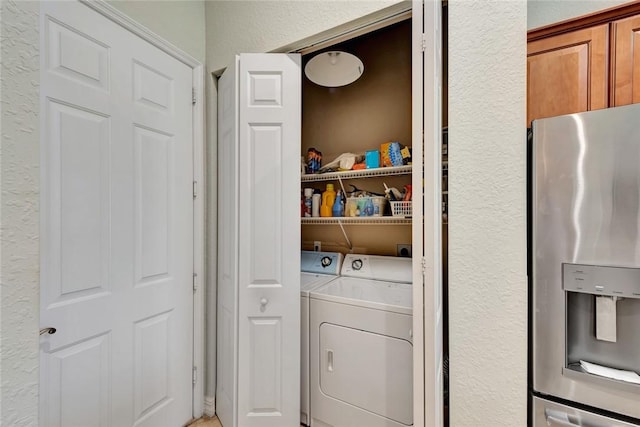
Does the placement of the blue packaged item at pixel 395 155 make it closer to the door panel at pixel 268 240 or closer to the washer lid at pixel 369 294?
the door panel at pixel 268 240

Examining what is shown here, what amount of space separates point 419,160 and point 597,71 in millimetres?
987

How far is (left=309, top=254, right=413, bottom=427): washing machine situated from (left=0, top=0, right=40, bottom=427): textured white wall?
1295 mm

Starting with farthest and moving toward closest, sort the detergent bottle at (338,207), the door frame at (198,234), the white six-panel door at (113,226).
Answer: the detergent bottle at (338,207) → the door frame at (198,234) → the white six-panel door at (113,226)

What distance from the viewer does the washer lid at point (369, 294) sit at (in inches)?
58.1

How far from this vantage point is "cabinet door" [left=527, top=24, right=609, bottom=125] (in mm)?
1269

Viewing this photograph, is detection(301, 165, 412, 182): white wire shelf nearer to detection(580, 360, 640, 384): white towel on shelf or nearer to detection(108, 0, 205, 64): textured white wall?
detection(108, 0, 205, 64): textured white wall

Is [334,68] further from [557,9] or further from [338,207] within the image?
[557,9]

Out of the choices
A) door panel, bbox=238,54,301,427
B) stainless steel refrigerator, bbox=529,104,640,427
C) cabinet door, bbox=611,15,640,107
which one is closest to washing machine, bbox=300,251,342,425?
door panel, bbox=238,54,301,427

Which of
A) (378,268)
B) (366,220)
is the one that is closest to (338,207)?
(366,220)

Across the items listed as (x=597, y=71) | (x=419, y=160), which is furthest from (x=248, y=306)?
(x=597, y=71)

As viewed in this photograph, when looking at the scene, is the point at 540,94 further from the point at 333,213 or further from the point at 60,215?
the point at 60,215

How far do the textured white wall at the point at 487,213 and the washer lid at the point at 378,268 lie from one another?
797mm

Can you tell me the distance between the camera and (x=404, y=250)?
2.09 meters

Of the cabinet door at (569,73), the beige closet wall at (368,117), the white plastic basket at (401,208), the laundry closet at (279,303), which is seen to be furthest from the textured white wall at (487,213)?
the beige closet wall at (368,117)
